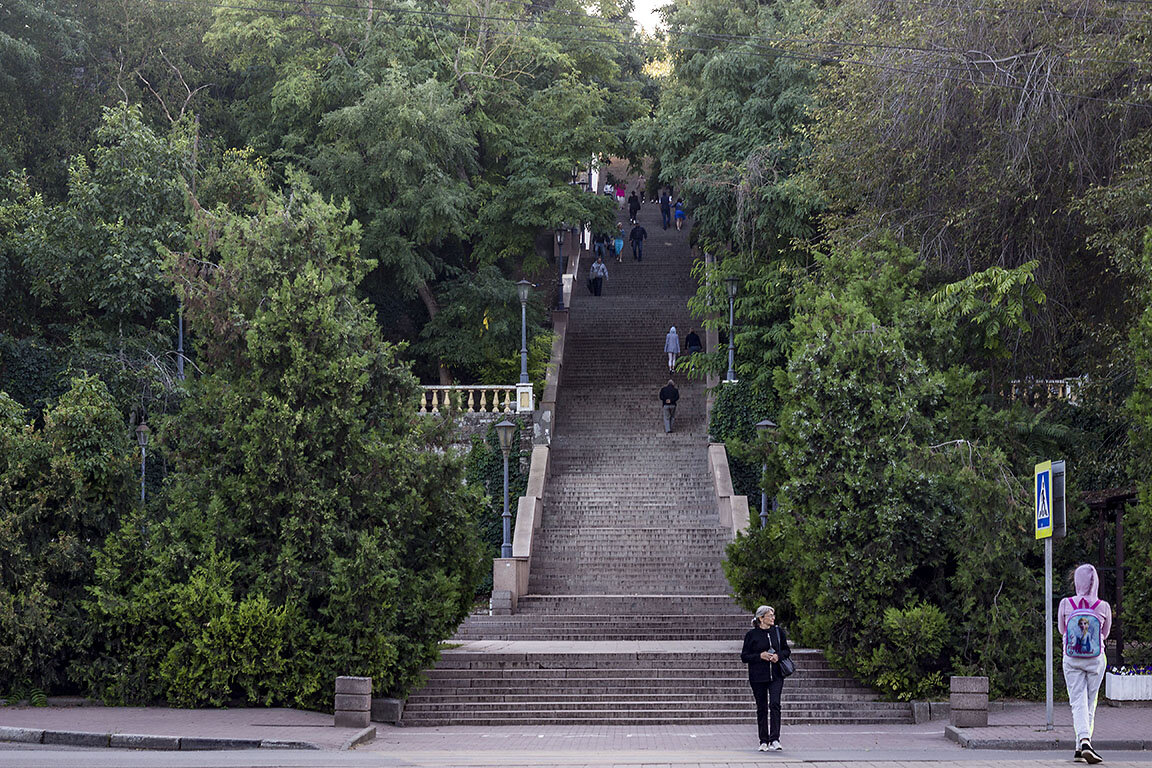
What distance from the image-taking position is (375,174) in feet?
112

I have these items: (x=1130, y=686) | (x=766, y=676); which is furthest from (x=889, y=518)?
(x=766, y=676)

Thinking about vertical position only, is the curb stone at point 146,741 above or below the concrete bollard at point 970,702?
below

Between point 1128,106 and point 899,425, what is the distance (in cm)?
653

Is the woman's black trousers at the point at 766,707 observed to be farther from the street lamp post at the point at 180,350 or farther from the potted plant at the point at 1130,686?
the street lamp post at the point at 180,350

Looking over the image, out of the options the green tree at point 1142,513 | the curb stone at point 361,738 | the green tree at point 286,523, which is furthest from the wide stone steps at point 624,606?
the curb stone at point 361,738

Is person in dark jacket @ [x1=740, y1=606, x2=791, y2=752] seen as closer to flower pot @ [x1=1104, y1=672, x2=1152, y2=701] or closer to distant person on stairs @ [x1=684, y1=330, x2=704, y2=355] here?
flower pot @ [x1=1104, y1=672, x2=1152, y2=701]

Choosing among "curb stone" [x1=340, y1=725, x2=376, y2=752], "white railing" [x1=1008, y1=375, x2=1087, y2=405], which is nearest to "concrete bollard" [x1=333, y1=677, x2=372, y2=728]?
"curb stone" [x1=340, y1=725, x2=376, y2=752]

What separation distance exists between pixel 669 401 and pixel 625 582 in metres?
8.37

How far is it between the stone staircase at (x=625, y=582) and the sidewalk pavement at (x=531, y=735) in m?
1.01

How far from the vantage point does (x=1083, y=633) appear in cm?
1246

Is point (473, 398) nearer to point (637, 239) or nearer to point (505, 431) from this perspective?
point (505, 431)

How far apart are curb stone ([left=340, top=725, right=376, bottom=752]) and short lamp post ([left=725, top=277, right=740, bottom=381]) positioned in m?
19.3

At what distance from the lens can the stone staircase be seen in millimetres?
17375

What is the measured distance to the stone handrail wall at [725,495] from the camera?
29453 millimetres
